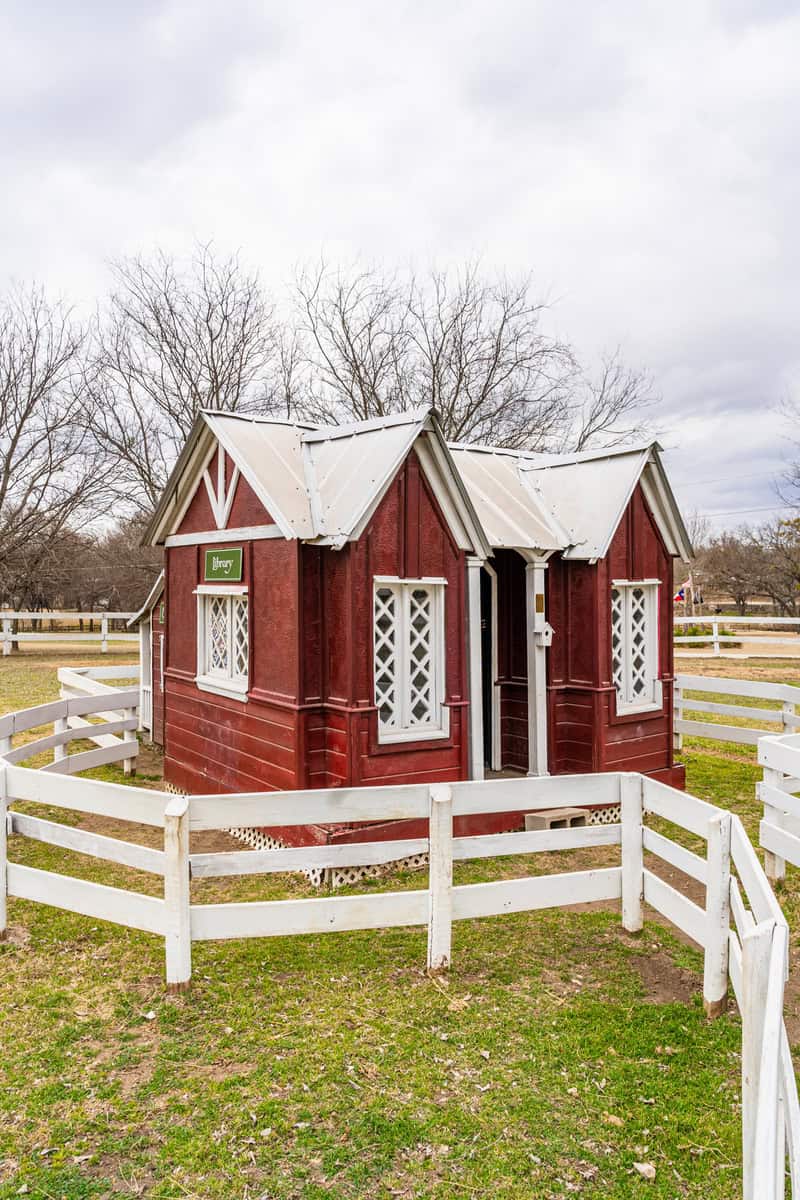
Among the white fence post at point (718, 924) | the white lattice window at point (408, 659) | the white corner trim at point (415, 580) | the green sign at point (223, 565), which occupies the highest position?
the green sign at point (223, 565)

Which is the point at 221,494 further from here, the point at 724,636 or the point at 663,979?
the point at 724,636

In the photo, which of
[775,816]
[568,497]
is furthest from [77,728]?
[775,816]

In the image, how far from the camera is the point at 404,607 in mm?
7301

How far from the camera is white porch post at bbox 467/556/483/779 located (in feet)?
24.9

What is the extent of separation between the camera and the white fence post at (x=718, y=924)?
434 cm

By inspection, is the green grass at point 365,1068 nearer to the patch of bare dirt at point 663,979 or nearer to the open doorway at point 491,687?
the patch of bare dirt at point 663,979

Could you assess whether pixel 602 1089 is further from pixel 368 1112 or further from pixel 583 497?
pixel 583 497

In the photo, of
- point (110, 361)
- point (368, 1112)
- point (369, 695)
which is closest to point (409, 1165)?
point (368, 1112)

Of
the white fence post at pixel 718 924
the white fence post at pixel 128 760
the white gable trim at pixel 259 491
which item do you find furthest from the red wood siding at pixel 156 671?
the white fence post at pixel 718 924

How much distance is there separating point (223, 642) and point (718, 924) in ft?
19.5

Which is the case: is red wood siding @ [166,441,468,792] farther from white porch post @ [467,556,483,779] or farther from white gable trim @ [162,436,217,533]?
white gable trim @ [162,436,217,533]

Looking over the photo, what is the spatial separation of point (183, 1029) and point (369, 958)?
1.33 metres

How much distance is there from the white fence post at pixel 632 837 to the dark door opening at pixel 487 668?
13.3 feet

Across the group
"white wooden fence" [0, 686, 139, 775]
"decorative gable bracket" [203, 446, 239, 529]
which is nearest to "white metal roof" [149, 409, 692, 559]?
"decorative gable bracket" [203, 446, 239, 529]
